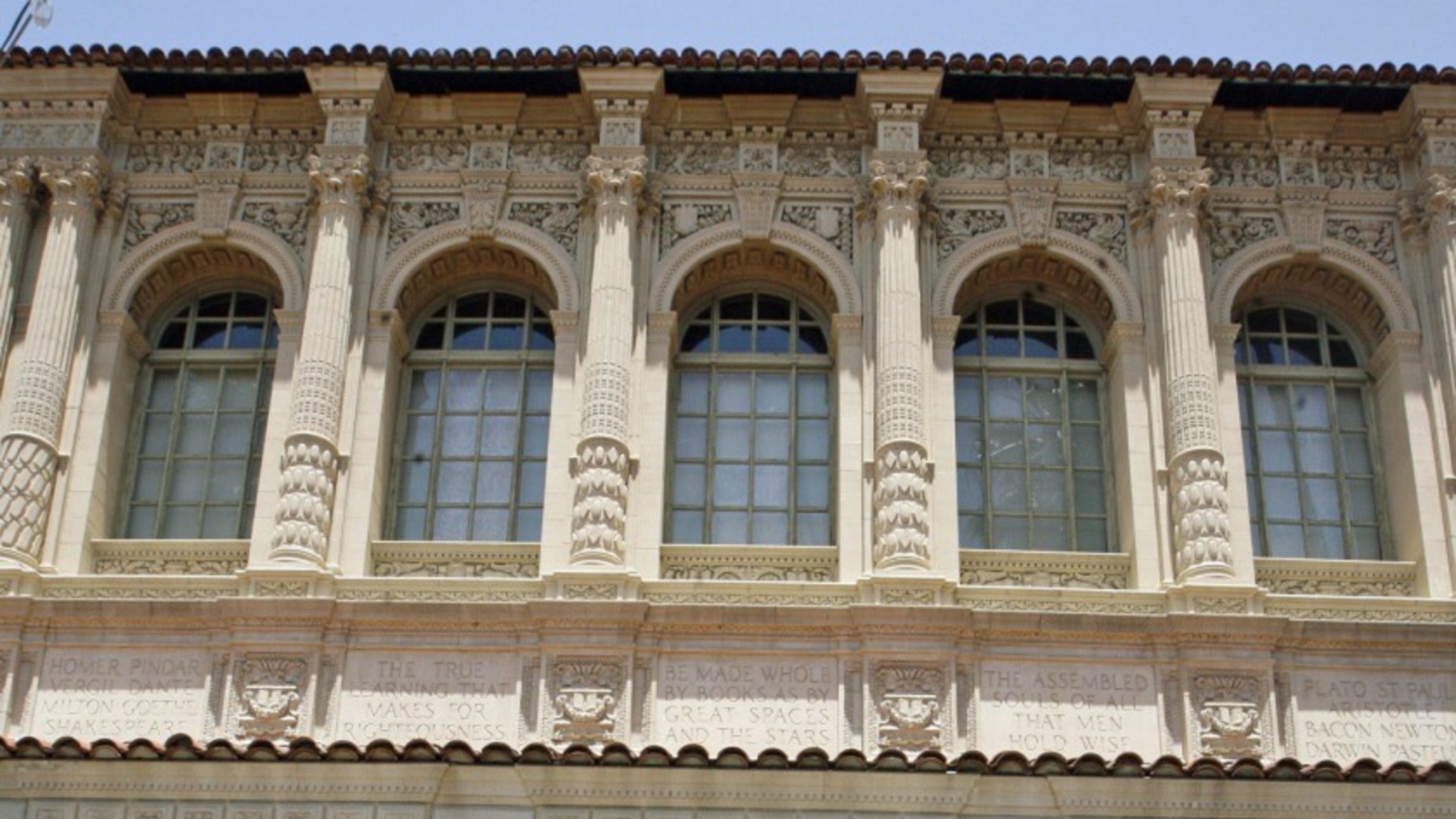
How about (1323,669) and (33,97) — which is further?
(33,97)

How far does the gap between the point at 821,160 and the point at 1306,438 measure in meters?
5.31

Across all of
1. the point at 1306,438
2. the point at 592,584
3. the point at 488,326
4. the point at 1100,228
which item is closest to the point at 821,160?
the point at 1100,228

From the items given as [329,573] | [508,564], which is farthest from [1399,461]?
[329,573]

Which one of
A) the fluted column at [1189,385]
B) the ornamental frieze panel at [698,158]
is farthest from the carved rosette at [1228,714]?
the ornamental frieze panel at [698,158]

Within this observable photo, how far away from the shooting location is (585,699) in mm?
16344

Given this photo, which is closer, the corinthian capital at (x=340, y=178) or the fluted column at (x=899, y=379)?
the fluted column at (x=899, y=379)

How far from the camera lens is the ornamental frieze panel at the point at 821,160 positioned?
19.4m

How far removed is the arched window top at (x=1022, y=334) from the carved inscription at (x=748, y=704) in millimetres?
4140

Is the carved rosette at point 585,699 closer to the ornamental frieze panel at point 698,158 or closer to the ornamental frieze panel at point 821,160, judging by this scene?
the ornamental frieze panel at point 698,158

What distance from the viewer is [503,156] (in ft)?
64.1

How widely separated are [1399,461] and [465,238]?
351 inches

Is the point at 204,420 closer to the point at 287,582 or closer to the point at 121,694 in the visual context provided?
the point at 287,582

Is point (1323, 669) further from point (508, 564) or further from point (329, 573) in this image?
point (329, 573)

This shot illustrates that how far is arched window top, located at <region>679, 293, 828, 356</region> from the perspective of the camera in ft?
63.4
